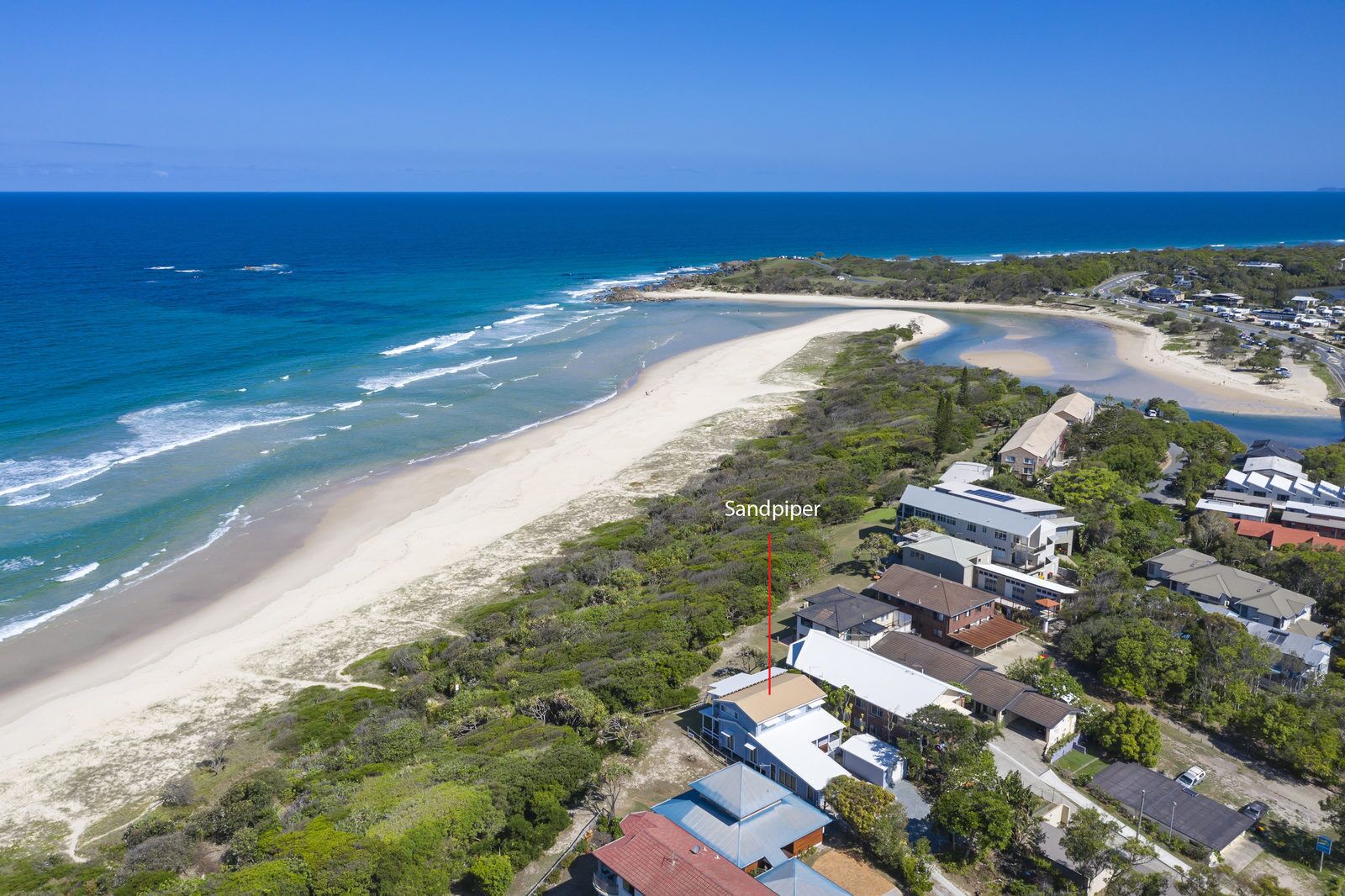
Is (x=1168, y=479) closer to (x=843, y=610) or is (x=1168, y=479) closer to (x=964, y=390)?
(x=964, y=390)

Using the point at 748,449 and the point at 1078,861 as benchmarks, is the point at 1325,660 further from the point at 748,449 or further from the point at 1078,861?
the point at 748,449

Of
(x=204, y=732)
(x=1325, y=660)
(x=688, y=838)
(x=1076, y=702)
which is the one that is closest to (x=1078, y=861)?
(x=1076, y=702)

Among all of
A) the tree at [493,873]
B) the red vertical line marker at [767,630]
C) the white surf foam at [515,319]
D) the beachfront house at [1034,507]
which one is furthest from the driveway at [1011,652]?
the white surf foam at [515,319]

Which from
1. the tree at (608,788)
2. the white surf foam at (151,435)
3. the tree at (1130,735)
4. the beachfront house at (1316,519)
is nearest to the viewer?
the tree at (608,788)

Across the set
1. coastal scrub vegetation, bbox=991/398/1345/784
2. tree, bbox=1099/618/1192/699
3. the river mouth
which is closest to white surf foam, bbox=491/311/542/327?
the river mouth

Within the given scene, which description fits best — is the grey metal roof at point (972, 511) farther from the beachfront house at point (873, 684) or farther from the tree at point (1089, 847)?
the tree at point (1089, 847)

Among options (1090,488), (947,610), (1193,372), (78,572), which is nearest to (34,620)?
(78,572)

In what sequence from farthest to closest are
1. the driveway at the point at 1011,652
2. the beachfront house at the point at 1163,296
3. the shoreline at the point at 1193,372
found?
1. the beachfront house at the point at 1163,296
2. the shoreline at the point at 1193,372
3. the driveway at the point at 1011,652
